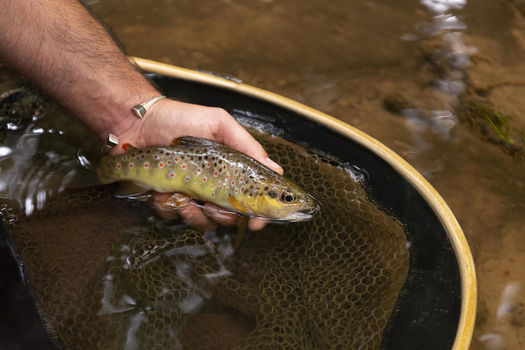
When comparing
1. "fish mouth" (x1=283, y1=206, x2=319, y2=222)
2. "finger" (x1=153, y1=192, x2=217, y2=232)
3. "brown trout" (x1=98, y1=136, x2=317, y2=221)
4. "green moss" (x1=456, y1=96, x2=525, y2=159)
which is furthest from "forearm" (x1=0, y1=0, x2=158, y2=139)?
"green moss" (x1=456, y1=96, x2=525, y2=159)

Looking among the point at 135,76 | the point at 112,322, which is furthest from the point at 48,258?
the point at 135,76

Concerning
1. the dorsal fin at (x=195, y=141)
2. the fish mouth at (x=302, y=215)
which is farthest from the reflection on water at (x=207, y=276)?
the dorsal fin at (x=195, y=141)

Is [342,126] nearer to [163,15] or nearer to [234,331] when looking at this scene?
[234,331]

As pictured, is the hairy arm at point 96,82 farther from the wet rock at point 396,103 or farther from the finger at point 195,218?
the wet rock at point 396,103

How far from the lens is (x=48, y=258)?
174cm

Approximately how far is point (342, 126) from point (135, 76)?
96cm

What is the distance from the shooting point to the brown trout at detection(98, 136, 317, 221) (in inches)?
73.5

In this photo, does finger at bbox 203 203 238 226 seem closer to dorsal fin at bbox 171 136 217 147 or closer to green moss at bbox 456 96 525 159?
dorsal fin at bbox 171 136 217 147

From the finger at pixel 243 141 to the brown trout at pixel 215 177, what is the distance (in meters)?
0.10

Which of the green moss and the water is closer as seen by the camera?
the water

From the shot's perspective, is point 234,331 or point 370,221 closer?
point 234,331

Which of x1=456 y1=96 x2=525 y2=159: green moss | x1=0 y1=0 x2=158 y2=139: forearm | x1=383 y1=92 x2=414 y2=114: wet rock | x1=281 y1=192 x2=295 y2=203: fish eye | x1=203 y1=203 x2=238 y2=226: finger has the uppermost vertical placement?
x1=0 y1=0 x2=158 y2=139: forearm

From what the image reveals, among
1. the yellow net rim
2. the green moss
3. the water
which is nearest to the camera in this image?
the yellow net rim

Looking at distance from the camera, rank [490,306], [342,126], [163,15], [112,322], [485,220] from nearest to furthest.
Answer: [112,322] → [342,126] → [490,306] → [485,220] → [163,15]
